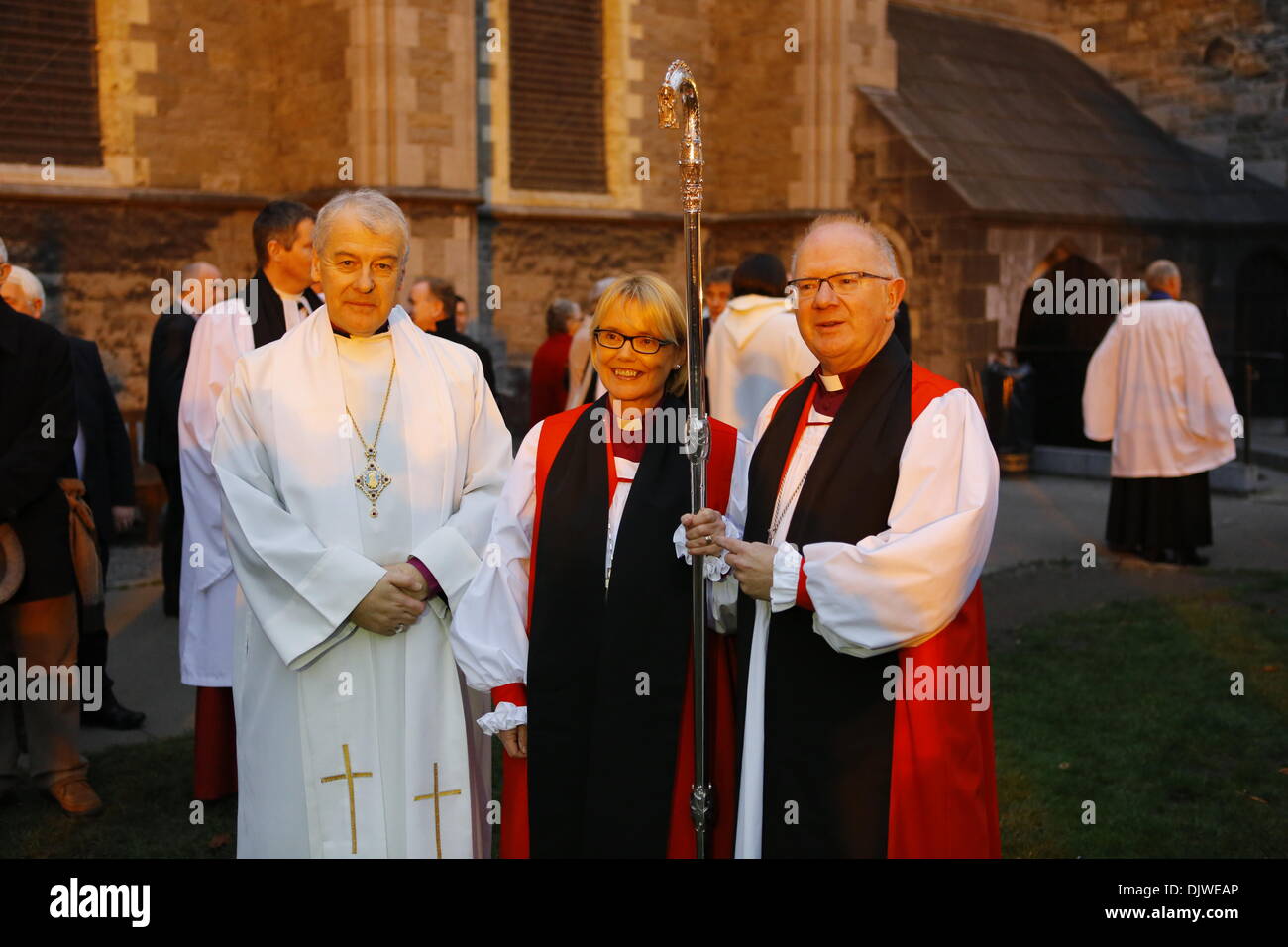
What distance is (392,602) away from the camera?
3.54 m

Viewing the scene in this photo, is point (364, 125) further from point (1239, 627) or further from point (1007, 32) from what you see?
point (1007, 32)

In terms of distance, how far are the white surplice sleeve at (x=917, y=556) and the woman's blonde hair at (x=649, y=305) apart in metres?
0.67

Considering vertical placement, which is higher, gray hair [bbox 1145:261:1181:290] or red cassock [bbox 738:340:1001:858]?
gray hair [bbox 1145:261:1181:290]

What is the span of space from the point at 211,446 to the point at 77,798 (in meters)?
1.41

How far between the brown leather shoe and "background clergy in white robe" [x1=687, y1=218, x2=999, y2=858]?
297cm

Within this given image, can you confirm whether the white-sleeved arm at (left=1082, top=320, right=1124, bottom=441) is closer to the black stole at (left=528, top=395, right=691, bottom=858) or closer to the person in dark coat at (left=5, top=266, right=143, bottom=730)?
the person in dark coat at (left=5, top=266, right=143, bottom=730)

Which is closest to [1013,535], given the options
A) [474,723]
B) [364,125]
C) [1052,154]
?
[364,125]

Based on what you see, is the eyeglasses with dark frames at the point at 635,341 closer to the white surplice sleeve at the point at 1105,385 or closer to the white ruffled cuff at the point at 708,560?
the white ruffled cuff at the point at 708,560

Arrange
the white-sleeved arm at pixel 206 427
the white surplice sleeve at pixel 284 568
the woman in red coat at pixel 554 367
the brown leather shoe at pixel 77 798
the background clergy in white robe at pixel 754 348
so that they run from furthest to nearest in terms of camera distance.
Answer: the woman in red coat at pixel 554 367 → the background clergy in white robe at pixel 754 348 → the white-sleeved arm at pixel 206 427 → the brown leather shoe at pixel 77 798 → the white surplice sleeve at pixel 284 568

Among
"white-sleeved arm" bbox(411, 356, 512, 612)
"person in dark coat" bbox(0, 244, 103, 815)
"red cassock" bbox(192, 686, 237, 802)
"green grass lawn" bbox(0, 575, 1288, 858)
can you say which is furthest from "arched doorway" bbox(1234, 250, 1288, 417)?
"white-sleeved arm" bbox(411, 356, 512, 612)

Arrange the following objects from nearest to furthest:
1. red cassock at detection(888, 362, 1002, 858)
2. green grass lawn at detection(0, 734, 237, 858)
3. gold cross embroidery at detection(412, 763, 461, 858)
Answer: red cassock at detection(888, 362, 1002, 858) < gold cross embroidery at detection(412, 763, 461, 858) < green grass lawn at detection(0, 734, 237, 858)

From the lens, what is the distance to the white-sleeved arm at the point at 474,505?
11.8 ft

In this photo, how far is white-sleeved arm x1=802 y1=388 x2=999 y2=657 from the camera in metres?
3.04

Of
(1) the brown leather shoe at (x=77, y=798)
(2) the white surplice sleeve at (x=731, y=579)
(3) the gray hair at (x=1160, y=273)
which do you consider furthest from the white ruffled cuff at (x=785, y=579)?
(3) the gray hair at (x=1160, y=273)
